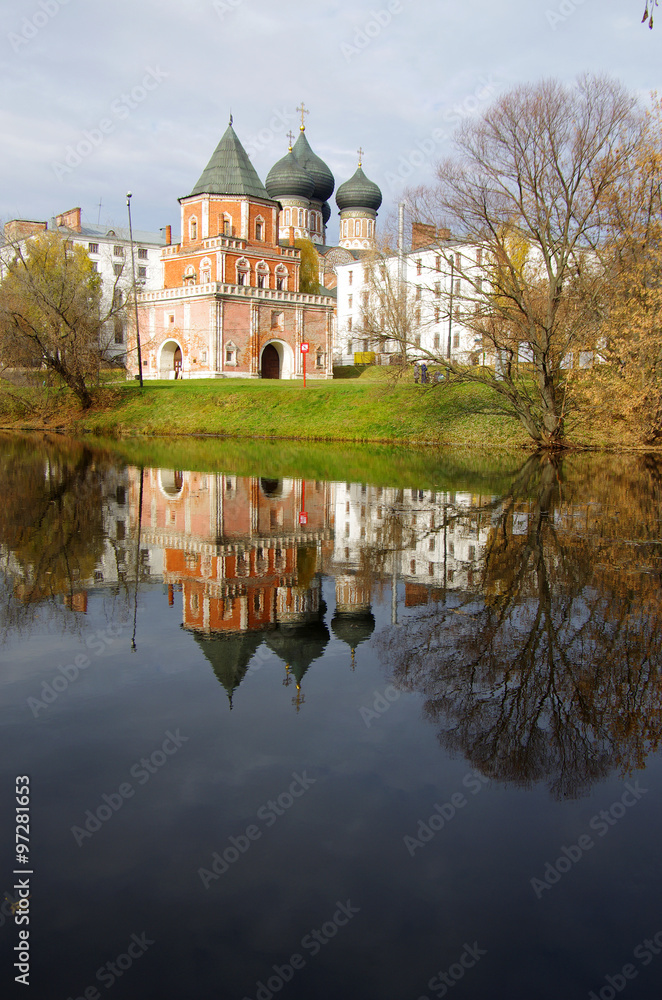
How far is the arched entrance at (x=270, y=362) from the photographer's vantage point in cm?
5512

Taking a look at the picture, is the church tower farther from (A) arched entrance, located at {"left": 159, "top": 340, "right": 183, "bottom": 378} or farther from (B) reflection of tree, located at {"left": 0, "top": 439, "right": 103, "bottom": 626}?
(B) reflection of tree, located at {"left": 0, "top": 439, "right": 103, "bottom": 626}

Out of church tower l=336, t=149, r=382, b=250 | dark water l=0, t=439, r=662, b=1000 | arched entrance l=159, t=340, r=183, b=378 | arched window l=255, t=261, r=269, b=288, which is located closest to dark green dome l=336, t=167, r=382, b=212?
church tower l=336, t=149, r=382, b=250

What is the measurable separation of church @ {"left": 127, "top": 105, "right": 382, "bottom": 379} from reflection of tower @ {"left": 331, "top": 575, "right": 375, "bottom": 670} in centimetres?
4259

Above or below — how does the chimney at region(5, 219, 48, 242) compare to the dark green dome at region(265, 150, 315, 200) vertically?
below

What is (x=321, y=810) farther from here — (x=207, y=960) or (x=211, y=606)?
(x=211, y=606)

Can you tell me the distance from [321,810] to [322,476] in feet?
52.0

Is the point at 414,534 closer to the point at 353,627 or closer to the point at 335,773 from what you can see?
the point at 353,627

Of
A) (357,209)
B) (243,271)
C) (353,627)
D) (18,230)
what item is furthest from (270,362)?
(353,627)

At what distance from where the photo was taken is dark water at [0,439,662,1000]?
3.10 m

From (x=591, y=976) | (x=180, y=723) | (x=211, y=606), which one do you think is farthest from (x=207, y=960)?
(x=211, y=606)

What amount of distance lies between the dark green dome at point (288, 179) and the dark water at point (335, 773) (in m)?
69.1

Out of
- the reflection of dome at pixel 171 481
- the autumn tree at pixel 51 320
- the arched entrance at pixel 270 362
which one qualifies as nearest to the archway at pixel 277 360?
the arched entrance at pixel 270 362

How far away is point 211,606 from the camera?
7641 millimetres

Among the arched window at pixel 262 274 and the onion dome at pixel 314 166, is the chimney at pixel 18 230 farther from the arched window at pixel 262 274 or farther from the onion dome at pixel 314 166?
the onion dome at pixel 314 166
